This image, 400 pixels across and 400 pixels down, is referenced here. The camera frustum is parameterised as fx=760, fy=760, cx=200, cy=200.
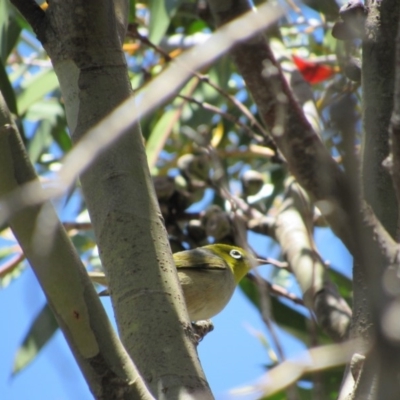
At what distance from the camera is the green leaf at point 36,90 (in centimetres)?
446

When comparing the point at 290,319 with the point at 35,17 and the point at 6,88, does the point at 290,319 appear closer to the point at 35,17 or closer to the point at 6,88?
the point at 6,88

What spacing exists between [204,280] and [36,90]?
1.60 metres

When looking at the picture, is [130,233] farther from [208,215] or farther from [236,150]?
[236,150]

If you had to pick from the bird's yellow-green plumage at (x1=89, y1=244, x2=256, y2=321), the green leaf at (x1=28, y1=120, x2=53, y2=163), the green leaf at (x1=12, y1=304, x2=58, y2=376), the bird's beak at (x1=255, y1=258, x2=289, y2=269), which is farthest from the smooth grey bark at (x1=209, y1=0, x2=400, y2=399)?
the green leaf at (x1=28, y1=120, x2=53, y2=163)

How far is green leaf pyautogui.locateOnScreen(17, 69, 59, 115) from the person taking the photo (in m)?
4.46

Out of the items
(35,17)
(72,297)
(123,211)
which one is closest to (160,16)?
(35,17)

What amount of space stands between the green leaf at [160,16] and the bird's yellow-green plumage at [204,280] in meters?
1.10

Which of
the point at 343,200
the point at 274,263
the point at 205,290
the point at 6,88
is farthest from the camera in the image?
the point at 205,290

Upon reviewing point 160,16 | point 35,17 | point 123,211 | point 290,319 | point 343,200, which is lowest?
point 290,319

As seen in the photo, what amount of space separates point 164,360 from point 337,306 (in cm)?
125

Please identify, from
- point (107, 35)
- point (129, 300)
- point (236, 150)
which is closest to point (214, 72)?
point (236, 150)

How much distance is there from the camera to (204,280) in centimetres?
374

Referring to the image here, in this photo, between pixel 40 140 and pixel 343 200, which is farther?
pixel 40 140

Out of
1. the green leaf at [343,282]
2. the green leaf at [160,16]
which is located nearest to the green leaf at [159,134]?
the green leaf at [160,16]
